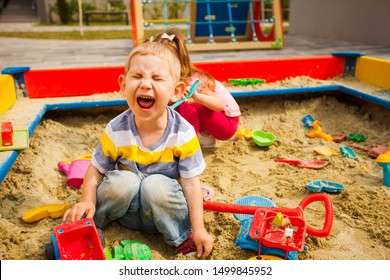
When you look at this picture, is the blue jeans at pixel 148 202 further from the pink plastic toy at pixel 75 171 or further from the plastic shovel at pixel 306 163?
the plastic shovel at pixel 306 163

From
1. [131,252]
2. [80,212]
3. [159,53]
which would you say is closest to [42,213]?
[80,212]

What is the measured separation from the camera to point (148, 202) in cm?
131

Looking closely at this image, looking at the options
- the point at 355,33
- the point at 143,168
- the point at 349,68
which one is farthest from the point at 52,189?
the point at 355,33

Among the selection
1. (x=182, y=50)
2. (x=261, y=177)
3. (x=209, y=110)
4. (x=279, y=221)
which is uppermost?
(x=182, y=50)

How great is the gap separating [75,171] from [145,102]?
0.66m

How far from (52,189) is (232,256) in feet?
2.73

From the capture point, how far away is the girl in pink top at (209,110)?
6.59 ft

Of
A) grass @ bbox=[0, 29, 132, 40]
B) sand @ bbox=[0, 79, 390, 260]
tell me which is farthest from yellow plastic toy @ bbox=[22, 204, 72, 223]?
grass @ bbox=[0, 29, 132, 40]

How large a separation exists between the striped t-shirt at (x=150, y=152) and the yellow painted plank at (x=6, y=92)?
121 centimetres

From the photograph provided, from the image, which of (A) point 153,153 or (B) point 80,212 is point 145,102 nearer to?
(A) point 153,153

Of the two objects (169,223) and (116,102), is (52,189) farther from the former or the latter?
(116,102)

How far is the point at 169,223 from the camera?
1322 mm

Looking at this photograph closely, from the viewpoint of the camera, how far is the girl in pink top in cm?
201

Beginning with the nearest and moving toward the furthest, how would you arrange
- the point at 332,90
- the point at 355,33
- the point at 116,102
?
the point at 116,102 < the point at 332,90 < the point at 355,33
